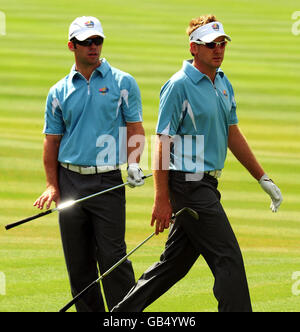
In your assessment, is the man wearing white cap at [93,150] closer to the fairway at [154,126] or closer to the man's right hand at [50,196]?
the man's right hand at [50,196]

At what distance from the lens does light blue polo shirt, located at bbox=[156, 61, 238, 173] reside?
233 inches

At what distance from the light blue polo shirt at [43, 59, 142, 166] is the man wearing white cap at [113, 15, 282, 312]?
454 millimetres

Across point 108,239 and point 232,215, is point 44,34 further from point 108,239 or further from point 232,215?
point 108,239

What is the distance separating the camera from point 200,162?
6004mm

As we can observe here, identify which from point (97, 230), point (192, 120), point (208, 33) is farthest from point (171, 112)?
point (97, 230)

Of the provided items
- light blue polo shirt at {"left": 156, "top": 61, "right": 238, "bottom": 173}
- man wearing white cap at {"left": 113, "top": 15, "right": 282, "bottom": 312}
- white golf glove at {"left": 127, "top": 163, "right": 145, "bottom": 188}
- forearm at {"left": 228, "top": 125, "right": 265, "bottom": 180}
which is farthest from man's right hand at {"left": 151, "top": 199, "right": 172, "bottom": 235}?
forearm at {"left": 228, "top": 125, "right": 265, "bottom": 180}

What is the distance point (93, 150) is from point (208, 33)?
103cm

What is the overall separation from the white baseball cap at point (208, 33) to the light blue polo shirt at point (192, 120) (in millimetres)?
175

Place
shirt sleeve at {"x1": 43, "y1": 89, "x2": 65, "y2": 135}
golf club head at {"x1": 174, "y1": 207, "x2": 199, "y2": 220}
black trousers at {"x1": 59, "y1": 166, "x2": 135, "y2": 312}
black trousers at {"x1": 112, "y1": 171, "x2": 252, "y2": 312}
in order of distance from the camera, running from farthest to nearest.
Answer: shirt sleeve at {"x1": 43, "y1": 89, "x2": 65, "y2": 135} < black trousers at {"x1": 59, "y1": 166, "x2": 135, "y2": 312} < golf club head at {"x1": 174, "y1": 207, "x2": 199, "y2": 220} < black trousers at {"x1": 112, "y1": 171, "x2": 252, "y2": 312}

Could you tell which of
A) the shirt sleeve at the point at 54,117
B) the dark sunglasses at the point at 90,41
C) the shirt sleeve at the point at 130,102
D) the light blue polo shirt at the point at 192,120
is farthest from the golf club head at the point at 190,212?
the dark sunglasses at the point at 90,41

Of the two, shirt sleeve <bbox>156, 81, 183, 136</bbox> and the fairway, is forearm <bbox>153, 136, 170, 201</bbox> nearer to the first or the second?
shirt sleeve <bbox>156, 81, 183, 136</bbox>

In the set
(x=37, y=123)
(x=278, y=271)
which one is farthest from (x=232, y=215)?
(x=37, y=123)

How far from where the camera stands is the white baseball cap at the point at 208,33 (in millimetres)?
6031

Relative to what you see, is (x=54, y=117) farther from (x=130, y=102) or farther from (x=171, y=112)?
(x=171, y=112)
